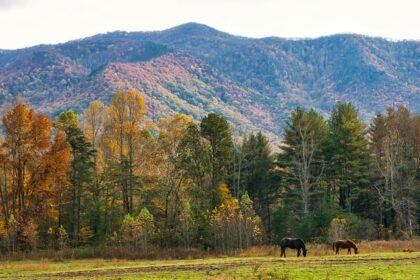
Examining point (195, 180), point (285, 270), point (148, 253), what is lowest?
point (148, 253)

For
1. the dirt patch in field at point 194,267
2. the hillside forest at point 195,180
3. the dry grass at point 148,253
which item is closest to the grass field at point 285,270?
the dirt patch in field at point 194,267

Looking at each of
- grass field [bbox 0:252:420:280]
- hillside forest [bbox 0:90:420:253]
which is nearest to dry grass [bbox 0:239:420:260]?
hillside forest [bbox 0:90:420:253]

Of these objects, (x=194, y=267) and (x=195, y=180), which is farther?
(x=195, y=180)

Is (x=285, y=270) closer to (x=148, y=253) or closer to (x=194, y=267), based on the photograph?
(x=194, y=267)

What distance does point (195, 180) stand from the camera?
200 ft

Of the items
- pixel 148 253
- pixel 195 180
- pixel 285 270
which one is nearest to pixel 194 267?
pixel 285 270

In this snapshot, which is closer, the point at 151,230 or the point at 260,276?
the point at 260,276

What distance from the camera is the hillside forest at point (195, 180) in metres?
54.5

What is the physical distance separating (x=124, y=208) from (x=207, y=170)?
10441mm

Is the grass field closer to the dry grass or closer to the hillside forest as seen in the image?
the dry grass

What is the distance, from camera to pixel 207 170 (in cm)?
6028

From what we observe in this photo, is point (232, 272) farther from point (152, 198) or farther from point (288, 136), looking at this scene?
point (288, 136)

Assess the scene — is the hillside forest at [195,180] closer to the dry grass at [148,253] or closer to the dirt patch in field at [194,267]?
the dry grass at [148,253]

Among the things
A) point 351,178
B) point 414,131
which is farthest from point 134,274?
point 414,131
